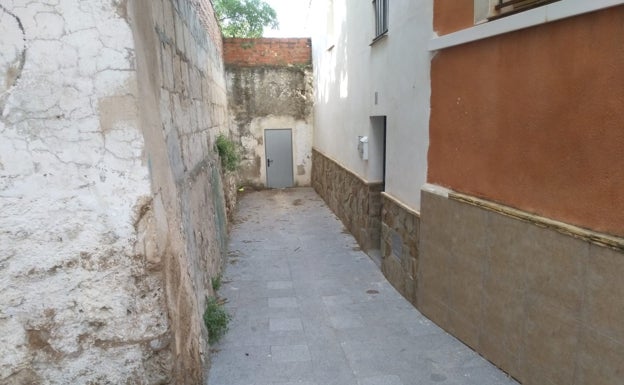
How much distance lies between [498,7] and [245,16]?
49.7ft

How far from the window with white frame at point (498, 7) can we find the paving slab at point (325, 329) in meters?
2.90

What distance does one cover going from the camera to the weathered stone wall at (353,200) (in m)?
6.32

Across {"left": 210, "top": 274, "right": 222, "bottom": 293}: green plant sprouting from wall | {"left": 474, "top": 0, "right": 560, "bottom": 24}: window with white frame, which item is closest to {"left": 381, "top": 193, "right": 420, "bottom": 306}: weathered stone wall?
{"left": 474, "top": 0, "right": 560, "bottom": 24}: window with white frame

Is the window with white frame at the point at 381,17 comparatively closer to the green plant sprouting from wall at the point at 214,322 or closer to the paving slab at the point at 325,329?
the paving slab at the point at 325,329

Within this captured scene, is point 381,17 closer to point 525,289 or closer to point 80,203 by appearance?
point 525,289

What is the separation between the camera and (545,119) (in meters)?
2.70

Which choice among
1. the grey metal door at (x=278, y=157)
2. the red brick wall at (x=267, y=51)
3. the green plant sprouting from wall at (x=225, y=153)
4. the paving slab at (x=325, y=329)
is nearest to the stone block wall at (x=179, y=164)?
the paving slab at (x=325, y=329)

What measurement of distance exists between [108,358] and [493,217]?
2910 mm

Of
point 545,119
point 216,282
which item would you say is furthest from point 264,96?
point 545,119

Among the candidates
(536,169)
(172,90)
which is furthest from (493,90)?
(172,90)

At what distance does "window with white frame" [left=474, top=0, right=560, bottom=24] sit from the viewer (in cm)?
285

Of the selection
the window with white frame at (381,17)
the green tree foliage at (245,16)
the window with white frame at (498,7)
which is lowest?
the window with white frame at (498,7)

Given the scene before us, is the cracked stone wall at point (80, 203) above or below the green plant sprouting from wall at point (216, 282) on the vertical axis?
above

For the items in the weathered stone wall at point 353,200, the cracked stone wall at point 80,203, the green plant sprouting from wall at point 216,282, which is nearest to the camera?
the cracked stone wall at point 80,203
